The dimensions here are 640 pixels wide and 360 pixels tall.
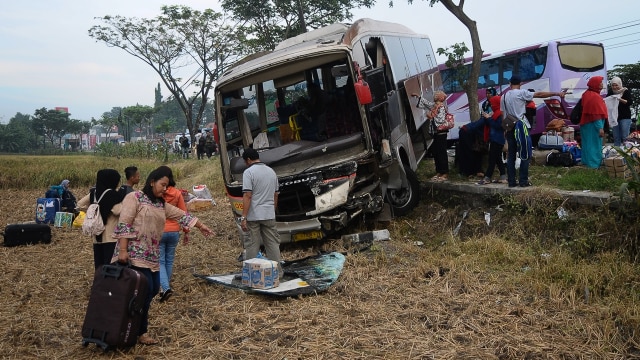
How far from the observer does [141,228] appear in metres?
4.42

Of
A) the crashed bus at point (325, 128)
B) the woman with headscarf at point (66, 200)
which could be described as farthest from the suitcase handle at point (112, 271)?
the woman with headscarf at point (66, 200)

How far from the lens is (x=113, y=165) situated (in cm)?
2125

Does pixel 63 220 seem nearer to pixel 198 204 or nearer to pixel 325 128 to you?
pixel 198 204

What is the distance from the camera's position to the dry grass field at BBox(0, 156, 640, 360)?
408 centimetres

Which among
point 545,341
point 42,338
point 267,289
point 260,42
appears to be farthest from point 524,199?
point 260,42

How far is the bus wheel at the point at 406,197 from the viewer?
8.19 m

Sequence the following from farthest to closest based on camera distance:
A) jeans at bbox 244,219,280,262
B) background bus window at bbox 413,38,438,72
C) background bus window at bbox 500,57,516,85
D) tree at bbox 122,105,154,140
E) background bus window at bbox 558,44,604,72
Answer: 1. tree at bbox 122,105,154,140
2. background bus window at bbox 500,57,516,85
3. background bus window at bbox 558,44,604,72
4. background bus window at bbox 413,38,438,72
5. jeans at bbox 244,219,280,262

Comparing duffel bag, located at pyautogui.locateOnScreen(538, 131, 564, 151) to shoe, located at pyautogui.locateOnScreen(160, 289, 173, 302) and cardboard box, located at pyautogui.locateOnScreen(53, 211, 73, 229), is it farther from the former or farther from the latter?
cardboard box, located at pyautogui.locateOnScreen(53, 211, 73, 229)

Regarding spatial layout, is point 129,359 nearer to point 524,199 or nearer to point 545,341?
point 545,341

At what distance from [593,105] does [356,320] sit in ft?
17.3

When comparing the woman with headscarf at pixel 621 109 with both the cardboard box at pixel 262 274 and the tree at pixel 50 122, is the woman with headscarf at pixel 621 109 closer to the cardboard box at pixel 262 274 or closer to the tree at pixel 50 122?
the cardboard box at pixel 262 274

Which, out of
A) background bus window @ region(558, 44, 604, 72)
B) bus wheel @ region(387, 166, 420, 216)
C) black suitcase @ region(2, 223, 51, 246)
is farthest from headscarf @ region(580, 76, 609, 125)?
black suitcase @ region(2, 223, 51, 246)

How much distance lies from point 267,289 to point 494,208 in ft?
12.0

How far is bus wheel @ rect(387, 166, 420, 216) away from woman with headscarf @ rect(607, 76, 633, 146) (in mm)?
4354
